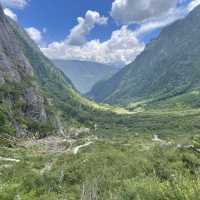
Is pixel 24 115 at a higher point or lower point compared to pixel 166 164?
higher

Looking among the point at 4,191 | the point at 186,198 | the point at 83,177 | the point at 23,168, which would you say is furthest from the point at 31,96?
the point at 186,198

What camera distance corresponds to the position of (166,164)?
4778 cm

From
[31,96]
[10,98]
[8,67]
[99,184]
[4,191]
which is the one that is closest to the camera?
[4,191]

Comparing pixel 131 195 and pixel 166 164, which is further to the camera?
pixel 166 164

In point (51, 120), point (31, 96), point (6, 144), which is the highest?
point (31, 96)

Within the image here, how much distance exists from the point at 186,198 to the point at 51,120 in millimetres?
157804

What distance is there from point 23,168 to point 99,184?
24504mm

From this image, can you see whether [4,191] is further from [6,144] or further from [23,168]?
[6,144]

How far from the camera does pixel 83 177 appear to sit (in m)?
48.3

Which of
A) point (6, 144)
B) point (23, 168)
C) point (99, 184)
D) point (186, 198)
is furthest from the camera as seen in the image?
point (6, 144)

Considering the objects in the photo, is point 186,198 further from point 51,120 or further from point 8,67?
point 8,67

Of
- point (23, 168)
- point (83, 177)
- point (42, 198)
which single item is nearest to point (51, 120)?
point (23, 168)

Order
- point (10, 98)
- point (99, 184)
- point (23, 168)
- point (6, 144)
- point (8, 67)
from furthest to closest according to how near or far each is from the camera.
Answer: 1. point (8, 67)
2. point (10, 98)
3. point (6, 144)
4. point (23, 168)
5. point (99, 184)

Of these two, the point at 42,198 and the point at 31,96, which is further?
the point at 31,96
